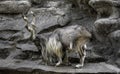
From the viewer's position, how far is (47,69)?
3277 mm

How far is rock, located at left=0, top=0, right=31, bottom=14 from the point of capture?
4637 mm

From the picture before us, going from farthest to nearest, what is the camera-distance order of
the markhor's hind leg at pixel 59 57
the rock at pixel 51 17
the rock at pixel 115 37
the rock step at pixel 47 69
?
the rock at pixel 51 17, the rock at pixel 115 37, the markhor's hind leg at pixel 59 57, the rock step at pixel 47 69

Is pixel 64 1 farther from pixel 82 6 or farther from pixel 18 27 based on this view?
pixel 18 27

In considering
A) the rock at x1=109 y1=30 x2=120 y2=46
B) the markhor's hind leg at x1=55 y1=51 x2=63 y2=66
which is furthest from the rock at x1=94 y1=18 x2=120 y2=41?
the markhor's hind leg at x1=55 y1=51 x2=63 y2=66

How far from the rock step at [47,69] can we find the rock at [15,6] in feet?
4.07

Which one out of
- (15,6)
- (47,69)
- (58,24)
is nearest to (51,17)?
(58,24)

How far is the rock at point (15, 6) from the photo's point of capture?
4637 mm

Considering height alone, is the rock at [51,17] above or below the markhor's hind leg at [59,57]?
above

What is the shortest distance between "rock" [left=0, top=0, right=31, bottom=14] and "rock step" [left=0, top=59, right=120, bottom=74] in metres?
1.24

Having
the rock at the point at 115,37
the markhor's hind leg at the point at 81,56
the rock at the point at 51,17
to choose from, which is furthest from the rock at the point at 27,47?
the rock at the point at 115,37

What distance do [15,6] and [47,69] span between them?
1.74m

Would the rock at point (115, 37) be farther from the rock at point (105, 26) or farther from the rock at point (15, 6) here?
the rock at point (15, 6)

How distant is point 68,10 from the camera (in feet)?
15.1

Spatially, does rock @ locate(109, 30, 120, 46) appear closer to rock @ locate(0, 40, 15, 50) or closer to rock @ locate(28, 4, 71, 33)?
rock @ locate(28, 4, 71, 33)
